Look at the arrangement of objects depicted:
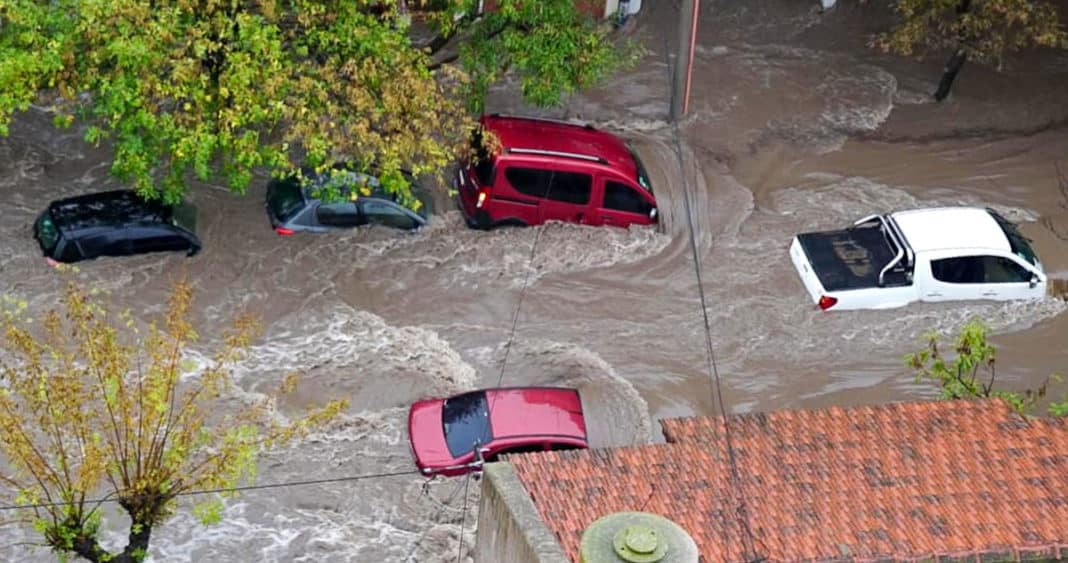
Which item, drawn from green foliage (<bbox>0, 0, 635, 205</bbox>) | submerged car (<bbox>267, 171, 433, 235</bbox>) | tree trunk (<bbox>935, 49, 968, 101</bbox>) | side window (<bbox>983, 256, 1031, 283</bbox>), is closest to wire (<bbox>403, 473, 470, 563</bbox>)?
green foliage (<bbox>0, 0, 635, 205</bbox>)

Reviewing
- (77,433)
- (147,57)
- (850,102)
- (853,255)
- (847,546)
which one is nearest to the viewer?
(847,546)

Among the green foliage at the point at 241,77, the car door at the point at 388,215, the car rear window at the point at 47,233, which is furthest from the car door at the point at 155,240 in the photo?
the car door at the point at 388,215

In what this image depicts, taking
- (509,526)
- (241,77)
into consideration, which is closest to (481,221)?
(241,77)

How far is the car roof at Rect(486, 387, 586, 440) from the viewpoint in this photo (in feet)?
44.9

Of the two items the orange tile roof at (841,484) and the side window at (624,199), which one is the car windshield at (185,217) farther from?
the orange tile roof at (841,484)

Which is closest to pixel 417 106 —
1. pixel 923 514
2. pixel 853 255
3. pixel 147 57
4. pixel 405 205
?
pixel 405 205

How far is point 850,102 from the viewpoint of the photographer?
2209 cm

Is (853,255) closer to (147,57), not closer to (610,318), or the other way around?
(610,318)

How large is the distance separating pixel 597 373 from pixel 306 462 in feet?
12.0

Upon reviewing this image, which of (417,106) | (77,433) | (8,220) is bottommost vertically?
(8,220)

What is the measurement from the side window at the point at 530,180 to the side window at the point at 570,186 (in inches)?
3.9

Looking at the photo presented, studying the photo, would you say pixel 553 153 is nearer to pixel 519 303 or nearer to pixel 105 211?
pixel 519 303

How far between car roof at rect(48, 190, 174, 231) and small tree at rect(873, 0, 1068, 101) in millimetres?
11492

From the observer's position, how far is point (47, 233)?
54.4 feet
